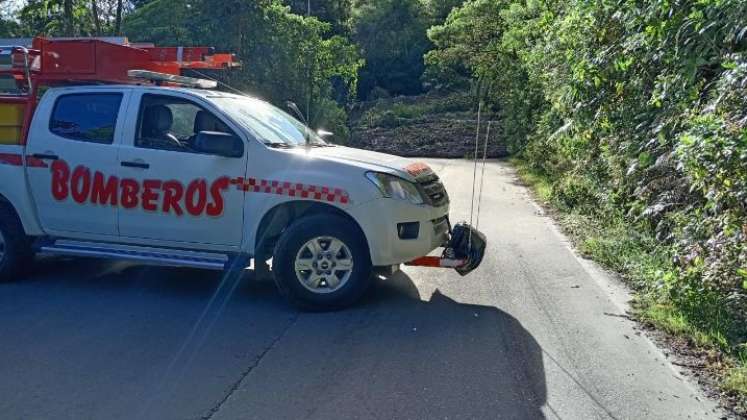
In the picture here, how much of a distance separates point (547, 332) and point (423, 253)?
1.30 meters

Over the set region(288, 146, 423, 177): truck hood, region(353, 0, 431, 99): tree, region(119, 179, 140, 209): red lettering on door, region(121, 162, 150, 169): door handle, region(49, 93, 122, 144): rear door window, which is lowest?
region(119, 179, 140, 209): red lettering on door

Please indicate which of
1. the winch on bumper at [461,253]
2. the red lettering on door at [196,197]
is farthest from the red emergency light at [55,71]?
the winch on bumper at [461,253]

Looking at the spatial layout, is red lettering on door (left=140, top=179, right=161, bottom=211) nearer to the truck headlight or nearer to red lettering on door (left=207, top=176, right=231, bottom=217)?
red lettering on door (left=207, top=176, right=231, bottom=217)

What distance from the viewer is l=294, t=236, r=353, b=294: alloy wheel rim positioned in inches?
246

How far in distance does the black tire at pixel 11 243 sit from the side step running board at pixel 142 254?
14.2 inches

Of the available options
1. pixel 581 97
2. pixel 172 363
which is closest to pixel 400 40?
pixel 581 97

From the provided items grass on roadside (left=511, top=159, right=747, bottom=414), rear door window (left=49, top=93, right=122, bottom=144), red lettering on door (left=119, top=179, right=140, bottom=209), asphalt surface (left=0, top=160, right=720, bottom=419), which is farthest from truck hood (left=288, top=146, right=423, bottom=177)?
grass on roadside (left=511, top=159, right=747, bottom=414)

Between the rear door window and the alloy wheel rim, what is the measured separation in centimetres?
226

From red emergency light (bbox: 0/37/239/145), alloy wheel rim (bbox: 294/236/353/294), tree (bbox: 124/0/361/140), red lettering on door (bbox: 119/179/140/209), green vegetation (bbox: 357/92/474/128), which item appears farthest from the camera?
green vegetation (bbox: 357/92/474/128)

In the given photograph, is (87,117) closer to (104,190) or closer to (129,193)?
(104,190)

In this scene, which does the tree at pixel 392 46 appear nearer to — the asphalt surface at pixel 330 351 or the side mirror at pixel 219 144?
the asphalt surface at pixel 330 351

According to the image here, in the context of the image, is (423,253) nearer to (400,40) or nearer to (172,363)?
(172,363)

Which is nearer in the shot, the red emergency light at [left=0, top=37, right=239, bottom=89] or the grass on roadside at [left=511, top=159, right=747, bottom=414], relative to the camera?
the grass on roadside at [left=511, top=159, right=747, bottom=414]

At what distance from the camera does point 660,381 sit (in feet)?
16.0
